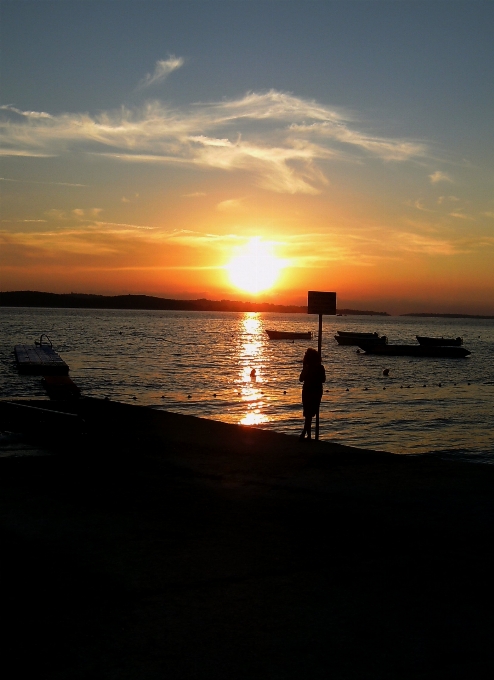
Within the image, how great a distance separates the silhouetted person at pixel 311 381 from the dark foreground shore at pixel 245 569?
111 inches

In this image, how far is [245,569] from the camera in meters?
5.70

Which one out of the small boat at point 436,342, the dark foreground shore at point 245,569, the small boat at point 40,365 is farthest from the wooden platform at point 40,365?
the small boat at point 436,342

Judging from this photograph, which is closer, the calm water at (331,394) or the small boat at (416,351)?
the calm water at (331,394)

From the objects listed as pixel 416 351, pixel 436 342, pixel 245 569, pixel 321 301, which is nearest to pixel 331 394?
pixel 321 301

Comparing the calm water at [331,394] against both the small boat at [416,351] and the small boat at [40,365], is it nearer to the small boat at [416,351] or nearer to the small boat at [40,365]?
the small boat at [40,365]

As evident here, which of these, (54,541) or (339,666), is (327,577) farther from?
(54,541)

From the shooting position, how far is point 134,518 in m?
7.18

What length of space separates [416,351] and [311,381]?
7302cm

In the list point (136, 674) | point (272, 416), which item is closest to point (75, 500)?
point (136, 674)

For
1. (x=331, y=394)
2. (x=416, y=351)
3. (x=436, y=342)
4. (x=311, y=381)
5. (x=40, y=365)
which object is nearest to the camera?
(x=311, y=381)

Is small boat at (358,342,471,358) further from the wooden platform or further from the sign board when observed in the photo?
the sign board

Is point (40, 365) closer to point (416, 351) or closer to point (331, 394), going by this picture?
point (331, 394)

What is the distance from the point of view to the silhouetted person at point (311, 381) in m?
12.9

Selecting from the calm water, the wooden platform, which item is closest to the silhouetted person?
the calm water
